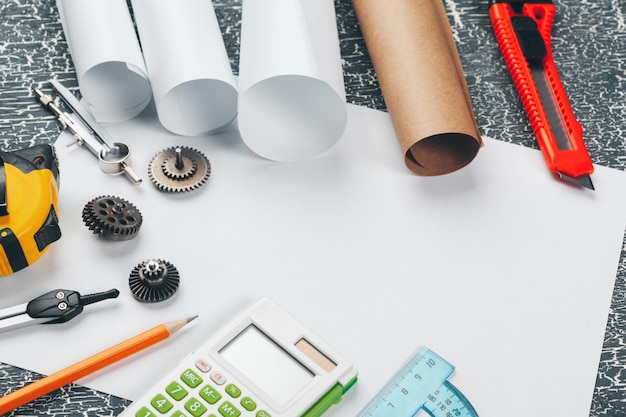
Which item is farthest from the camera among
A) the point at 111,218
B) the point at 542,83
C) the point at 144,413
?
the point at 542,83

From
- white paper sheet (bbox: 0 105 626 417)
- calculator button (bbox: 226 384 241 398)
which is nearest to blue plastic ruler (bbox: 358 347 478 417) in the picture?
white paper sheet (bbox: 0 105 626 417)

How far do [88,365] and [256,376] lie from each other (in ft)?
0.49

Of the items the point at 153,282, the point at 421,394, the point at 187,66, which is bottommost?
the point at 421,394

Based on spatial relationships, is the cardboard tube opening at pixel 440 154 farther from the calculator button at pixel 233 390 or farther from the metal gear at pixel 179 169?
the calculator button at pixel 233 390

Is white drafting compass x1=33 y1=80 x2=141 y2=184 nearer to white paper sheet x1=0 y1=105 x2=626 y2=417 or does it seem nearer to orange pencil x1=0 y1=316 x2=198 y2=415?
white paper sheet x1=0 y1=105 x2=626 y2=417

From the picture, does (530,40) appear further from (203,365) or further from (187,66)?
(203,365)

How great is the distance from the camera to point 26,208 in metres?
0.70

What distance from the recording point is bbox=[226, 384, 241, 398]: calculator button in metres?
0.65

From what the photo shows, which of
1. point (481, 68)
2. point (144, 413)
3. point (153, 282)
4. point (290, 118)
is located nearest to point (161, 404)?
point (144, 413)

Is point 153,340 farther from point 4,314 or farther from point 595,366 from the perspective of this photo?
point 595,366

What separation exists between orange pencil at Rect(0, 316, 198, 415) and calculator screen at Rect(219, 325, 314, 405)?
6 cm

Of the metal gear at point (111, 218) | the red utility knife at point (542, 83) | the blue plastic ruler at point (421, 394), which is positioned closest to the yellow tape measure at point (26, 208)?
the metal gear at point (111, 218)

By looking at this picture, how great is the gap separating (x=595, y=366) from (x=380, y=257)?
0.77 ft

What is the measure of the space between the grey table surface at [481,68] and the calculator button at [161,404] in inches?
13.6
